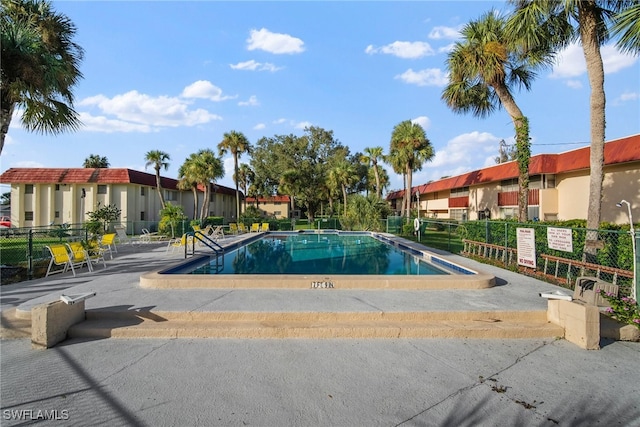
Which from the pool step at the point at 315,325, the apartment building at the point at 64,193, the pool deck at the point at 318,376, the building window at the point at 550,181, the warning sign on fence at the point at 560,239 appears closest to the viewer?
the pool deck at the point at 318,376

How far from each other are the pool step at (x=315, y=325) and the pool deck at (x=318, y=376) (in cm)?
4

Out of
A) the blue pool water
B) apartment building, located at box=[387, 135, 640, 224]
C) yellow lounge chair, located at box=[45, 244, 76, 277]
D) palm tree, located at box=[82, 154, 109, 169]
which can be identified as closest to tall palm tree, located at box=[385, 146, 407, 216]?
apartment building, located at box=[387, 135, 640, 224]

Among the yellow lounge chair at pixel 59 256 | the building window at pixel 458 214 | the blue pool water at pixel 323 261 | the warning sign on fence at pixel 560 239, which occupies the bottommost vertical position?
the blue pool water at pixel 323 261

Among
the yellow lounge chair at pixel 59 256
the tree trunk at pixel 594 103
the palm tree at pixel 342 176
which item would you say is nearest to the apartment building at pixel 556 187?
A: the tree trunk at pixel 594 103

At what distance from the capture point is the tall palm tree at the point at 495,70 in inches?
478

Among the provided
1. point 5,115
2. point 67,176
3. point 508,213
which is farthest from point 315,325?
point 67,176

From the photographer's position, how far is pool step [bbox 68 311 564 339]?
475 cm

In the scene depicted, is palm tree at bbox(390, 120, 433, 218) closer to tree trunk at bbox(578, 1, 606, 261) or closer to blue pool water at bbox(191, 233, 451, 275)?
blue pool water at bbox(191, 233, 451, 275)

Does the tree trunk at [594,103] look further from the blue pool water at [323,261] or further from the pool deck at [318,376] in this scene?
the pool deck at [318,376]

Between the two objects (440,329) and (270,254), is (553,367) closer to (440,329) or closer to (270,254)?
(440,329)

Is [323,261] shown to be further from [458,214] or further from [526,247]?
[458,214]

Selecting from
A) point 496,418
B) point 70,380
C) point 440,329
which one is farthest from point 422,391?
point 70,380

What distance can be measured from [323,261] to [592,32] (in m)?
11.0

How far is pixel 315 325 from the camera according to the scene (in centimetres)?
492
